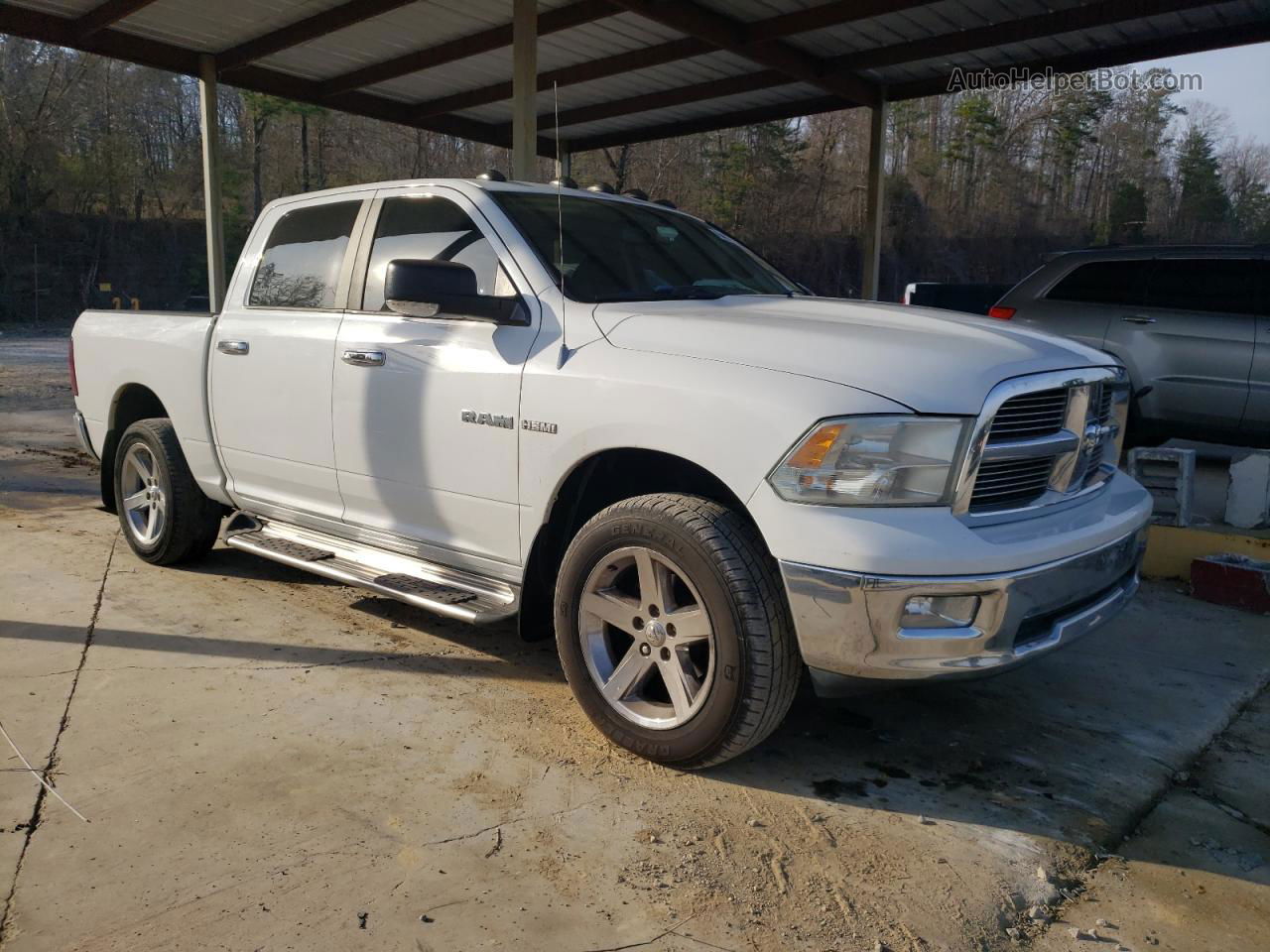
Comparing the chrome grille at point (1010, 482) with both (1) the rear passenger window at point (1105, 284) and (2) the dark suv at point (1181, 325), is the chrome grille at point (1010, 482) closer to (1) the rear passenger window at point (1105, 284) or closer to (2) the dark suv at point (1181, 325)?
(2) the dark suv at point (1181, 325)

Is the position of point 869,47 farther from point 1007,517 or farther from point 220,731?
point 220,731

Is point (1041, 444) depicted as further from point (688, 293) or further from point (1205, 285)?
point (1205, 285)

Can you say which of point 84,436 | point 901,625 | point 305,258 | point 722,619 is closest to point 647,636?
point 722,619

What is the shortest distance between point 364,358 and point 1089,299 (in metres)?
6.41

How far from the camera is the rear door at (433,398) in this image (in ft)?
11.6

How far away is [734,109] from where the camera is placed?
1402 centimetres

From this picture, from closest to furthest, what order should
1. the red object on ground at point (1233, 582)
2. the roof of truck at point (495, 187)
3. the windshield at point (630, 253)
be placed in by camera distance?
the windshield at point (630, 253), the roof of truck at point (495, 187), the red object on ground at point (1233, 582)

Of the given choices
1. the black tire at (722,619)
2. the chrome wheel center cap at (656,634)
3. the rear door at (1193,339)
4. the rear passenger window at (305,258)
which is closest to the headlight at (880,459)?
the black tire at (722,619)

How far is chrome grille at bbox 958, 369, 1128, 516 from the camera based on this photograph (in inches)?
112

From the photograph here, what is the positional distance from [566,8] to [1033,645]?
889cm

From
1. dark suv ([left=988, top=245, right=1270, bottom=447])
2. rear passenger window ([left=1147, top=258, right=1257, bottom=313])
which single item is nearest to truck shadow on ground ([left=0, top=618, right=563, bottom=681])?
dark suv ([left=988, top=245, right=1270, bottom=447])

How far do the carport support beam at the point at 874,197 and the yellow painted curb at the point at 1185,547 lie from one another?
7755mm

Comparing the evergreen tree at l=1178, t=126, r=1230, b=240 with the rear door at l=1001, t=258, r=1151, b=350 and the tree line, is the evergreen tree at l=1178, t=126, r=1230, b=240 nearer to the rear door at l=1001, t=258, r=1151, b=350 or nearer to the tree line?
the tree line

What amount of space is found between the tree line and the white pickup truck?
3473 cm
